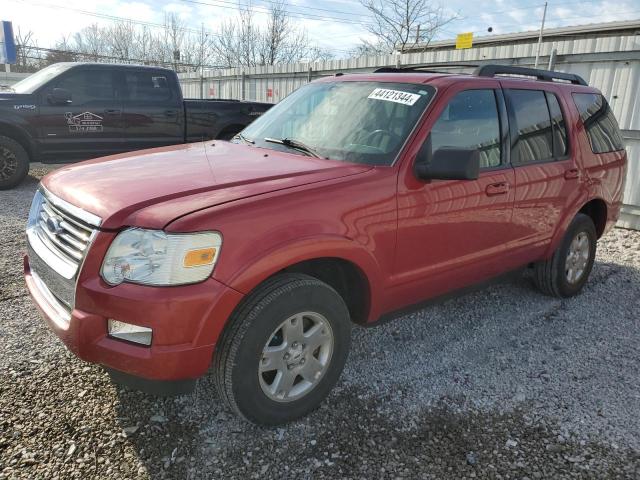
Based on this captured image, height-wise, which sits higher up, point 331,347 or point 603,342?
point 331,347

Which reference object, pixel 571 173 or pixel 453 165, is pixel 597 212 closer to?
pixel 571 173

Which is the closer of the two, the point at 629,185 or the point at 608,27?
the point at 629,185

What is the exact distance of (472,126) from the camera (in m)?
3.43

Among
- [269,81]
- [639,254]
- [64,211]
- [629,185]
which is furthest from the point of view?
[269,81]

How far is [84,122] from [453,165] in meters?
7.33

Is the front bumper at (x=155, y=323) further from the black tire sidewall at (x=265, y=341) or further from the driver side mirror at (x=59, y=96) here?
the driver side mirror at (x=59, y=96)

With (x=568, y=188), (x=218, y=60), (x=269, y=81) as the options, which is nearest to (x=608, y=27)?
(x=269, y=81)

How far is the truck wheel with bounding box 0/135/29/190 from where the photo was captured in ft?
25.8

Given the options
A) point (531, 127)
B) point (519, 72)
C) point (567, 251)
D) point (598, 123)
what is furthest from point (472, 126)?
point (598, 123)

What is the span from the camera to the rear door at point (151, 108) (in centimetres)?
871

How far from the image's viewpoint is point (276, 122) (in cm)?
375

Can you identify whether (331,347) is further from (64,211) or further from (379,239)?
(64,211)

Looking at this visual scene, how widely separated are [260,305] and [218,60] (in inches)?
1648

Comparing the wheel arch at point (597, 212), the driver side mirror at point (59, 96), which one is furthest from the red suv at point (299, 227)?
the driver side mirror at point (59, 96)
